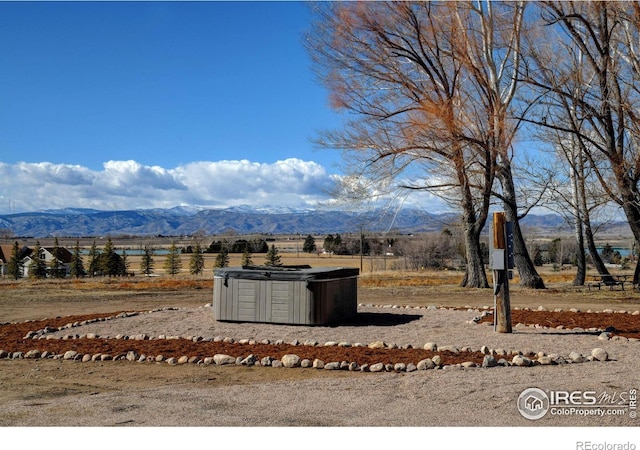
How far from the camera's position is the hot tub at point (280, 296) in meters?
12.2

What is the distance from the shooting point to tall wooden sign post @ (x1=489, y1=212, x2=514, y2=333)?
10.7 meters

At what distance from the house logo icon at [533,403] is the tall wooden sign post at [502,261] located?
4.07 metres

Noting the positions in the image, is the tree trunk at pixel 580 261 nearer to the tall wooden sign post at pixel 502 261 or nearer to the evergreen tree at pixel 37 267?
the tall wooden sign post at pixel 502 261

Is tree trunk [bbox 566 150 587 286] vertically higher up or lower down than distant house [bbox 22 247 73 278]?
higher up

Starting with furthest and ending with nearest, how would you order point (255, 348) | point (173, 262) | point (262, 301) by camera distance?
point (173, 262) < point (262, 301) < point (255, 348)

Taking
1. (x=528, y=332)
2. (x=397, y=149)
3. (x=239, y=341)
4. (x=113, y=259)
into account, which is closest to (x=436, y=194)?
(x=397, y=149)

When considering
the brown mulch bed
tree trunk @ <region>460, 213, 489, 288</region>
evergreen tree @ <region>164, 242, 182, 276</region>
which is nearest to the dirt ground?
the brown mulch bed

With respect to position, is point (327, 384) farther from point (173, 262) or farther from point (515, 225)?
point (173, 262)

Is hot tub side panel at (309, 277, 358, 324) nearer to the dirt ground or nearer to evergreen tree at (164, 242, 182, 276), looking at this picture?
the dirt ground

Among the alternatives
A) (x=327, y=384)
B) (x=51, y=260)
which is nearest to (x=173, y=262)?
(x=51, y=260)

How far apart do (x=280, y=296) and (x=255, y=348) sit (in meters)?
2.53

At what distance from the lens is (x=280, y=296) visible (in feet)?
40.6

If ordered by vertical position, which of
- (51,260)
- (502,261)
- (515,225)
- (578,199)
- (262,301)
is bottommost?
(51,260)

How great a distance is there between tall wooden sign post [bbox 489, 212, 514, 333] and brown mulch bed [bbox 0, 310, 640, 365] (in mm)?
1404
